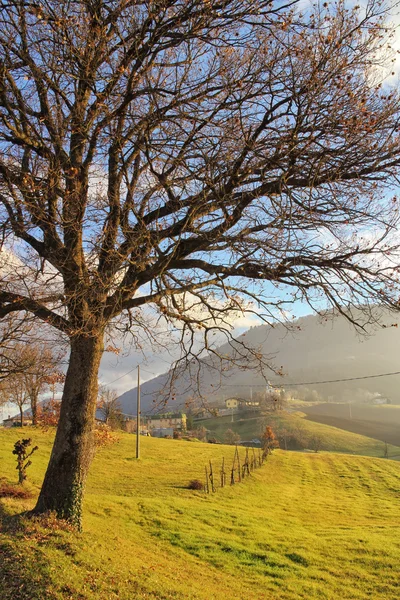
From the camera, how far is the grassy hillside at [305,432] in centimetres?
7494

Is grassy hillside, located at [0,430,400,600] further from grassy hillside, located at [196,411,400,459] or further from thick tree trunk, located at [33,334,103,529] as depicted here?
grassy hillside, located at [196,411,400,459]

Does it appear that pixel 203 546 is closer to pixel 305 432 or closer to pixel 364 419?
pixel 305 432

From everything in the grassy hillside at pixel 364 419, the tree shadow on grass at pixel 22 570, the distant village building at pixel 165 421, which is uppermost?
the tree shadow on grass at pixel 22 570

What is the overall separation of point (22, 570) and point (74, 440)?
2.93m

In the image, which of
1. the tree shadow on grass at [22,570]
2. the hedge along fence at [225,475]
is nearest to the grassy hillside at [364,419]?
the hedge along fence at [225,475]

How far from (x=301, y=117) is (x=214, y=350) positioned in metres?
5.46

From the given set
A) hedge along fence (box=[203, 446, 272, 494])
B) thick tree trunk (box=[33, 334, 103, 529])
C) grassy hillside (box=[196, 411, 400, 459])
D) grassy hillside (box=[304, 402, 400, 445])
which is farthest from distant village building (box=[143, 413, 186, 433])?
thick tree trunk (box=[33, 334, 103, 529])

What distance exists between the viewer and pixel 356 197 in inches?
307

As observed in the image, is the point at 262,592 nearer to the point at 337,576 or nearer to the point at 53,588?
the point at 337,576

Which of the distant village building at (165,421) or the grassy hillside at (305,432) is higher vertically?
the distant village building at (165,421)

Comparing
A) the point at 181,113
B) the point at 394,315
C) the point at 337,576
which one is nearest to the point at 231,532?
the point at 337,576

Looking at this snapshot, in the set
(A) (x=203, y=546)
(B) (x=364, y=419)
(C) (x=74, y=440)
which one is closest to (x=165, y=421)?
(B) (x=364, y=419)

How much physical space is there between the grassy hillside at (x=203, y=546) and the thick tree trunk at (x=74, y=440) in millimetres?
522

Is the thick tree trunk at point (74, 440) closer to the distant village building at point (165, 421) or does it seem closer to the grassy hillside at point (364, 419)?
the distant village building at point (165, 421)
